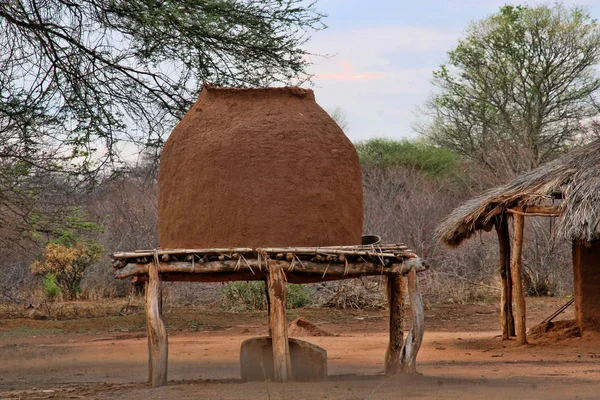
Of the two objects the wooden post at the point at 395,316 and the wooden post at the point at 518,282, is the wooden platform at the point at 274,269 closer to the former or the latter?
the wooden post at the point at 395,316

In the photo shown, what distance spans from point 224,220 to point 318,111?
1.39 meters

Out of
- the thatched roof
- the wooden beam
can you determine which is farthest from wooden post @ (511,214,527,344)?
the thatched roof

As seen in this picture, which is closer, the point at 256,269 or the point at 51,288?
the point at 256,269

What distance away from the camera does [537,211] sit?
37.1 ft

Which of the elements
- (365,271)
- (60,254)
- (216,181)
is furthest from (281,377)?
(60,254)

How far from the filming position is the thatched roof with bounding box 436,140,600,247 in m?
10.5

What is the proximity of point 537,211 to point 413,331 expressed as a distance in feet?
14.3

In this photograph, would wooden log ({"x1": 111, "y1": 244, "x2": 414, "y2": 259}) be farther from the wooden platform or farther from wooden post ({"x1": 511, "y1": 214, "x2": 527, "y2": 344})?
wooden post ({"x1": 511, "y1": 214, "x2": 527, "y2": 344})

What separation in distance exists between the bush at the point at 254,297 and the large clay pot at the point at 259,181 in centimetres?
943

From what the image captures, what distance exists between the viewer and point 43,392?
27.3ft

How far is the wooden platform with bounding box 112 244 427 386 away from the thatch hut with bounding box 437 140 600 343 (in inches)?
143

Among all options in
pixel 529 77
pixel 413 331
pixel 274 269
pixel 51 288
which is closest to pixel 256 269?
pixel 274 269

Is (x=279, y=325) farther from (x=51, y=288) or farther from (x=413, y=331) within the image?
(x=51, y=288)

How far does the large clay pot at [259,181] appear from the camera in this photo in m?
7.56
